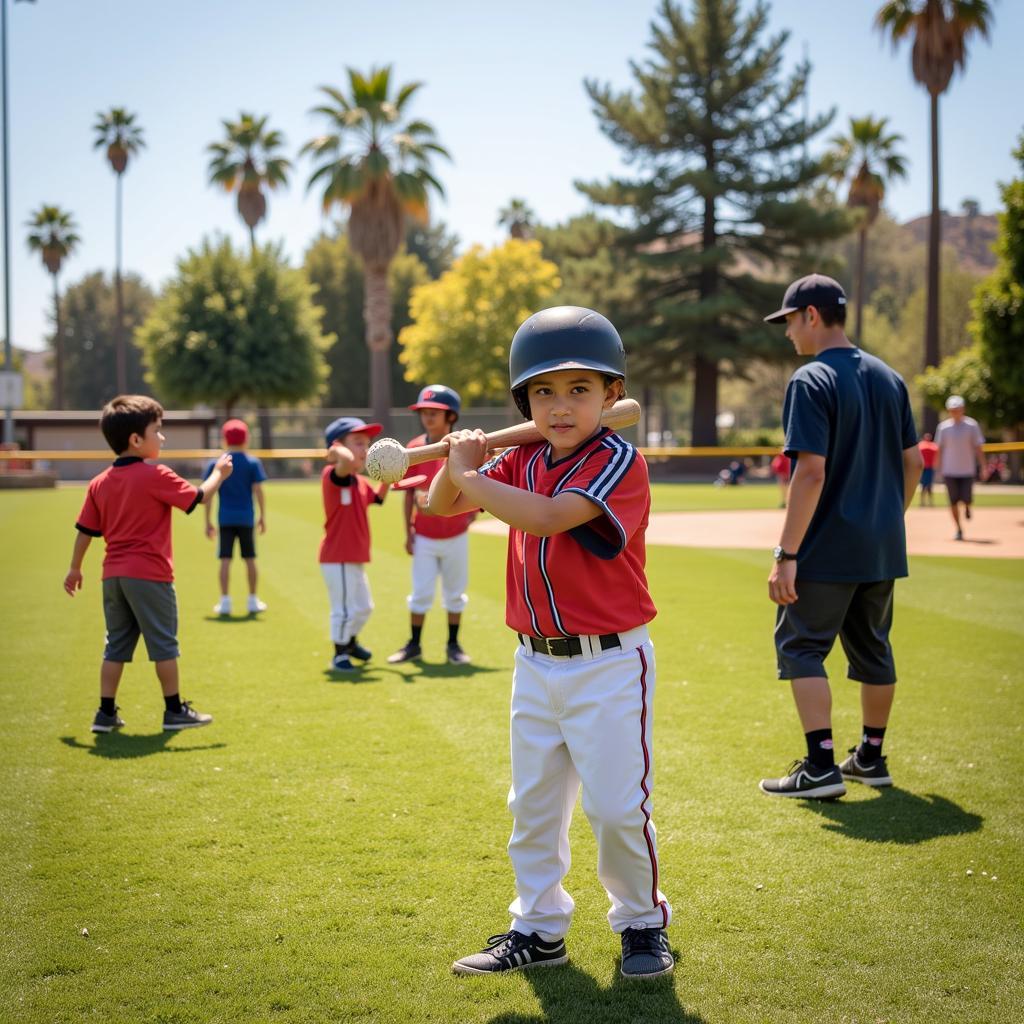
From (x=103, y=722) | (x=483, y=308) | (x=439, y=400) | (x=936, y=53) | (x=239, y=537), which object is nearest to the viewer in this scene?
(x=103, y=722)

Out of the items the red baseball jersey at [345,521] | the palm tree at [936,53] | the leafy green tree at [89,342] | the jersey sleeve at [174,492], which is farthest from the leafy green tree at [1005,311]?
the leafy green tree at [89,342]

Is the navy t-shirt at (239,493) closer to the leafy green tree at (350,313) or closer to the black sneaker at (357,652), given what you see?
the black sneaker at (357,652)

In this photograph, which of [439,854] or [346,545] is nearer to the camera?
[439,854]

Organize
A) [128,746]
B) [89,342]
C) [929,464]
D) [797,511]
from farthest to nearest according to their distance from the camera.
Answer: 1. [89,342]
2. [929,464]
3. [128,746]
4. [797,511]

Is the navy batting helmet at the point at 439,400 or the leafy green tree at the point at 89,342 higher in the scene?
the leafy green tree at the point at 89,342

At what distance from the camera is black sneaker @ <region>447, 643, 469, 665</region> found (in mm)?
8203

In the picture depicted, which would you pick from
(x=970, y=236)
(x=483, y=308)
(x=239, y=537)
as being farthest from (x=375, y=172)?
(x=970, y=236)

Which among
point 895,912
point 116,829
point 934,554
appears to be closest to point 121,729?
point 116,829

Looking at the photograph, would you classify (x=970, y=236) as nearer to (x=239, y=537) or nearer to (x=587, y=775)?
(x=239, y=537)

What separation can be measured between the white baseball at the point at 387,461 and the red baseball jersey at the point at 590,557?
46cm

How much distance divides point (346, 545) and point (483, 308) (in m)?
43.8

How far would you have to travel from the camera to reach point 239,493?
1075cm

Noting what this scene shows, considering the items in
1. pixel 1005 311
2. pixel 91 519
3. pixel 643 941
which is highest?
pixel 1005 311

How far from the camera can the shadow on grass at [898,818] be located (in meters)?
4.55
